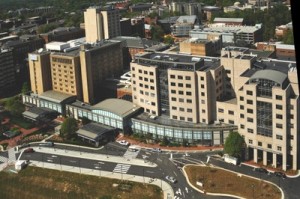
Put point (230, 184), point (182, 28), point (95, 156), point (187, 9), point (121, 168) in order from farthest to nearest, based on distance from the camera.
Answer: point (187, 9), point (182, 28), point (95, 156), point (121, 168), point (230, 184)

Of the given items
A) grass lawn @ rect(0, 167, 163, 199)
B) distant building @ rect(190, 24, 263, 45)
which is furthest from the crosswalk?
distant building @ rect(190, 24, 263, 45)

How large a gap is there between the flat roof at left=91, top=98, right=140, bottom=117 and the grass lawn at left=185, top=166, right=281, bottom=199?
536 centimetres

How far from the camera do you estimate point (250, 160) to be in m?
16.4

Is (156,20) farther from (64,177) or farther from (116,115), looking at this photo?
Result: (64,177)

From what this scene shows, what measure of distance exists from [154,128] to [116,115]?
2131mm

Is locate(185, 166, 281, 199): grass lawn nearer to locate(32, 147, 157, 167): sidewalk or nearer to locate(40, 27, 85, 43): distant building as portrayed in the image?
locate(32, 147, 157, 167): sidewalk

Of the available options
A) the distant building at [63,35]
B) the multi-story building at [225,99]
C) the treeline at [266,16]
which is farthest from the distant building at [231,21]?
the multi-story building at [225,99]

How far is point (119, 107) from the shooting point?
20.7 meters

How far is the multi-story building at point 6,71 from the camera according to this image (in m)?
27.1

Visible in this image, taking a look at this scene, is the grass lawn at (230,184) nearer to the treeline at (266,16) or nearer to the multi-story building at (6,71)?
the multi-story building at (6,71)

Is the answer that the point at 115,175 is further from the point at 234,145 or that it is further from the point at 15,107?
the point at 15,107

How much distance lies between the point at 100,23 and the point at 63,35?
147 inches

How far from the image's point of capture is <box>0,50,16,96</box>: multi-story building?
27.1 metres

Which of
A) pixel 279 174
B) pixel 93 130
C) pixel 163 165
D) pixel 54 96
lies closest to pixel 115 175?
pixel 163 165
